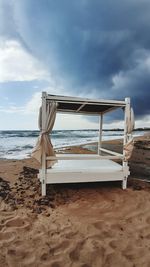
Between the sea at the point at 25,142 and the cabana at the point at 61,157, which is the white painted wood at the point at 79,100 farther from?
the sea at the point at 25,142

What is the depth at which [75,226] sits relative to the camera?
3.35 meters

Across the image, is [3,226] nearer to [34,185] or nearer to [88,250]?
[88,250]

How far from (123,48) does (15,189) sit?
25.8 ft

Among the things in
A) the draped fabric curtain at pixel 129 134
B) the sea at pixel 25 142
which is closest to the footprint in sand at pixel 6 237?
the draped fabric curtain at pixel 129 134

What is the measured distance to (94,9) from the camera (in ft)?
24.5

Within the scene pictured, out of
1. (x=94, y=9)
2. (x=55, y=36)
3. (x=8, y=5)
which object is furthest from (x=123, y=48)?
(x=8, y=5)

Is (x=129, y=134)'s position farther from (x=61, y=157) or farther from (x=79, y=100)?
(x=61, y=157)

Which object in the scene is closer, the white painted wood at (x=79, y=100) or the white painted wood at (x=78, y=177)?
the white painted wood at (x=79, y=100)

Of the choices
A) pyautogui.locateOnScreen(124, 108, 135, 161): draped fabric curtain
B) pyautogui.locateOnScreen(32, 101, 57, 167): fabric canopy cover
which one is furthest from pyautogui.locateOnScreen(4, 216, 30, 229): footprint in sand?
pyautogui.locateOnScreen(124, 108, 135, 161): draped fabric curtain

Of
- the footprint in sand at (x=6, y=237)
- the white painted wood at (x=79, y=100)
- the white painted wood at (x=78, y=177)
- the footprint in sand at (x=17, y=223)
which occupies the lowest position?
the footprint in sand at (x=6, y=237)

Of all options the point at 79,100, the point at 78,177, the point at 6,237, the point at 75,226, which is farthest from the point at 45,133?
the point at 6,237

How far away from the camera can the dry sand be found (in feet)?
8.40

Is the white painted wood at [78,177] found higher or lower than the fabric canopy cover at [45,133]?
lower

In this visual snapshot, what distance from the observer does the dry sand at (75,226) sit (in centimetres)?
256
